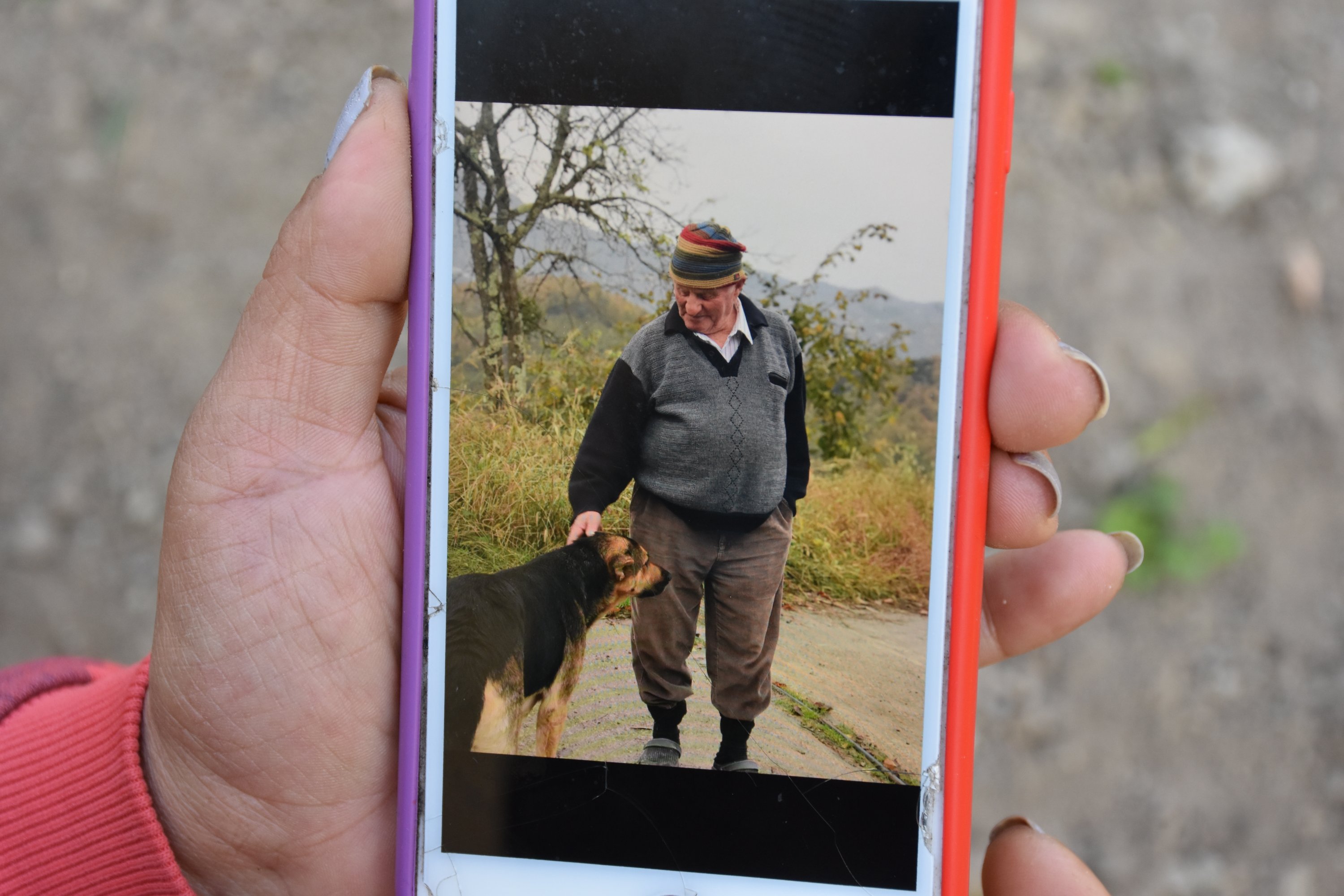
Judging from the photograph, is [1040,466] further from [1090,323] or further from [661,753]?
[1090,323]

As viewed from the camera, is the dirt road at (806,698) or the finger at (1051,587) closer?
the dirt road at (806,698)

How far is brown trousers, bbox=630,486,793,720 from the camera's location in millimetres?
650

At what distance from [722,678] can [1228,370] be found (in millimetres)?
953

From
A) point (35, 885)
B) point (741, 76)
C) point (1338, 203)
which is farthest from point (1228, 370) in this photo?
point (35, 885)

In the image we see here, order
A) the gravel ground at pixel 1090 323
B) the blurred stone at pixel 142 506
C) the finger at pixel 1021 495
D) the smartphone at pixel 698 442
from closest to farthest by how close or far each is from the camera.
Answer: the smartphone at pixel 698 442 < the finger at pixel 1021 495 < the gravel ground at pixel 1090 323 < the blurred stone at pixel 142 506

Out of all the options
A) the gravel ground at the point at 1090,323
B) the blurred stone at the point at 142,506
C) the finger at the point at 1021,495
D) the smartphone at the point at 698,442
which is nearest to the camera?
the smartphone at the point at 698,442

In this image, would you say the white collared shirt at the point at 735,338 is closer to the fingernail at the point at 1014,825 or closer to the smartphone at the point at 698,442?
the smartphone at the point at 698,442

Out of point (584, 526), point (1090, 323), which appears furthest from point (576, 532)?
point (1090, 323)

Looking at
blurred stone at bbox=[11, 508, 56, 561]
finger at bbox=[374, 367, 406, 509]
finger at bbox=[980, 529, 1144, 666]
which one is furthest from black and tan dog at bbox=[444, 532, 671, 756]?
blurred stone at bbox=[11, 508, 56, 561]

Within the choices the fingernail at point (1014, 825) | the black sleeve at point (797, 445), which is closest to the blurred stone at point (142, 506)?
the black sleeve at point (797, 445)

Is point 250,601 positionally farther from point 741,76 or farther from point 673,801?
point 741,76

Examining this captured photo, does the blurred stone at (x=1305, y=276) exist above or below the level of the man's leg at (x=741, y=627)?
above

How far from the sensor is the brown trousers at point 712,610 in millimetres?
650

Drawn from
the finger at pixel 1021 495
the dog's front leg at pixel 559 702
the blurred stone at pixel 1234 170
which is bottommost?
the dog's front leg at pixel 559 702
